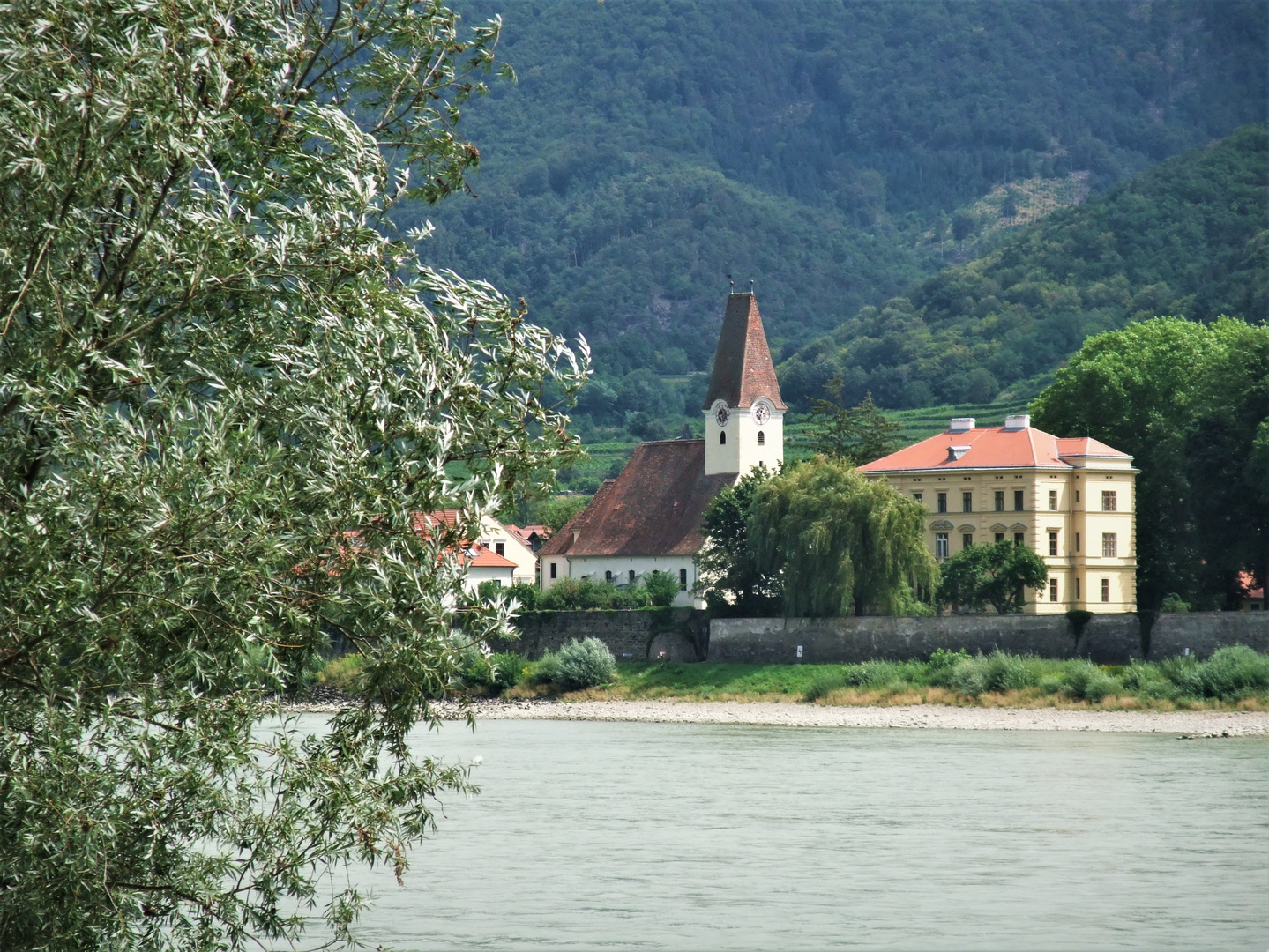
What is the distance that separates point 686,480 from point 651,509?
A: 2.33 meters

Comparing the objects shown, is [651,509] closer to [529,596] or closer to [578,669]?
[529,596]

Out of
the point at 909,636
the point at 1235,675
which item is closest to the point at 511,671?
the point at 909,636

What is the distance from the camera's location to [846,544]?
2429 inches

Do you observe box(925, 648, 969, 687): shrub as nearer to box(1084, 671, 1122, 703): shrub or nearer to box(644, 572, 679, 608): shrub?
box(1084, 671, 1122, 703): shrub

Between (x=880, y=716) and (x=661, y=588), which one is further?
(x=661, y=588)

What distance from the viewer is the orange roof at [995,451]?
227 ft

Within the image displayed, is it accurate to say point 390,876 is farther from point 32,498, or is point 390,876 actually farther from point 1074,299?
point 1074,299

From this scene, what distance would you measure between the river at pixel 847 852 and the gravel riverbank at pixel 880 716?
16.4 feet

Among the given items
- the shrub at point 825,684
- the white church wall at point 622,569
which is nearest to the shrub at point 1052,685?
the shrub at point 825,684

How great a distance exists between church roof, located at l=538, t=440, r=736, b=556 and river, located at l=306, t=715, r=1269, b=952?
3774 cm

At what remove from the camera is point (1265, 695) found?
176 ft

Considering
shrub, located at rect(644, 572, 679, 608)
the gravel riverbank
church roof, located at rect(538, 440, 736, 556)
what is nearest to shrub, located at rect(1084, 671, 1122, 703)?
the gravel riverbank

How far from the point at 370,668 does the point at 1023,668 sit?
4791cm

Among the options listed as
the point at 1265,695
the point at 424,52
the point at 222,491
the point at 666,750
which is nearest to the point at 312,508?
the point at 222,491
